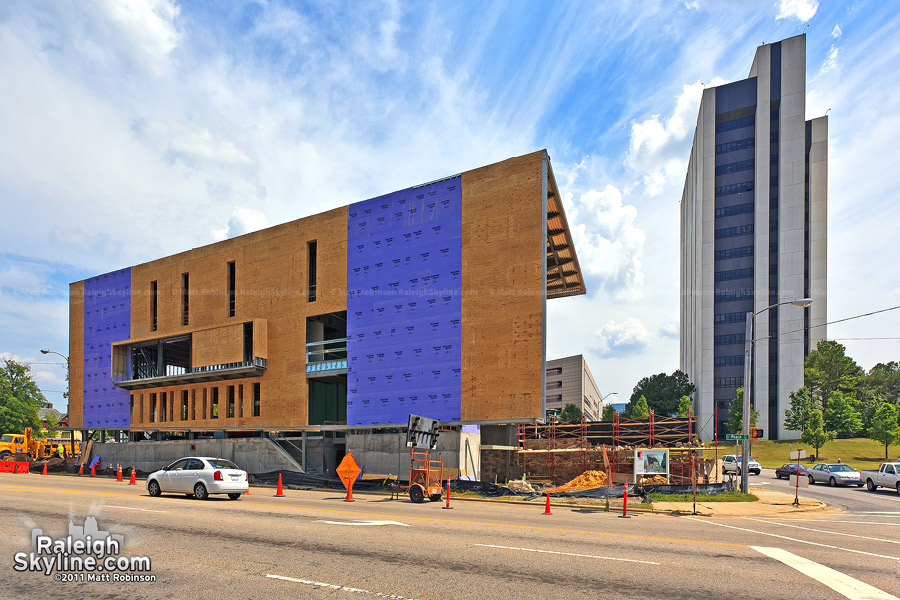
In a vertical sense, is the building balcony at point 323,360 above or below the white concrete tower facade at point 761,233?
below

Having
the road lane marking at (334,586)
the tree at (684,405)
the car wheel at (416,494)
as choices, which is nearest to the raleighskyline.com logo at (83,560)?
the road lane marking at (334,586)

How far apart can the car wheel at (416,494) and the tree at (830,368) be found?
90.4 meters

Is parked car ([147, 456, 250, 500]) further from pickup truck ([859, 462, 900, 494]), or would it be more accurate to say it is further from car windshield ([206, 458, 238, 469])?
pickup truck ([859, 462, 900, 494])

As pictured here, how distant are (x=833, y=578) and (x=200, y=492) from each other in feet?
64.1

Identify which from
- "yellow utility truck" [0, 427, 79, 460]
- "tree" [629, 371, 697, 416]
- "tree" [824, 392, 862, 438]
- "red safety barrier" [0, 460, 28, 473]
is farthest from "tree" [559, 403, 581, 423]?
"red safety barrier" [0, 460, 28, 473]

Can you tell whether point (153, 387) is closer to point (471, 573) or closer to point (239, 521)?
point (239, 521)

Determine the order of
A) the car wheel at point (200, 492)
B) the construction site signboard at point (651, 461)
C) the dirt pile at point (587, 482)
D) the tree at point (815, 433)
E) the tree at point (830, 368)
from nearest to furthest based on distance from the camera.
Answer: the car wheel at point (200, 492) → the construction site signboard at point (651, 461) → the dirt pile at point (587, 482) → the tree at point (815, 433) → the tree at point (830, 368)

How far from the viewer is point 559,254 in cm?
4459

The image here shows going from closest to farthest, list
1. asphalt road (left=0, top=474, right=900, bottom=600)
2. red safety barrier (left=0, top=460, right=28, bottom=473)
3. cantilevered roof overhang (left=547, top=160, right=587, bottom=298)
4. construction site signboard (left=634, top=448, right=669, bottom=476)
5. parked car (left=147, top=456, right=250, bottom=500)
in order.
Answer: asphalt road (left=0, top=474, right=900, bottom=600) < parked car (left=147, top=456, right=250, bottom=500) < construction site signboard (left=634, top=448, right=669, bottom=476) < cantilevered roof overhang (left=547, top=160, right=587, bottom=298) < red safety barrier (left=0, top=460, right=28, bottom=473)

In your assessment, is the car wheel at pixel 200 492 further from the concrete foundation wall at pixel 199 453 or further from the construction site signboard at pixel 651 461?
the construction site signboard at pixel 651 461

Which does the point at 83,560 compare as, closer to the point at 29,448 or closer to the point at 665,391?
the point at 29,448

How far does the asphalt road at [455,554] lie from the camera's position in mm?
7867

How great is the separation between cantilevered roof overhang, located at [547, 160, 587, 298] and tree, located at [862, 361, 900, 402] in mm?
97159

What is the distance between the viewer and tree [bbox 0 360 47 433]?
96.2 m
